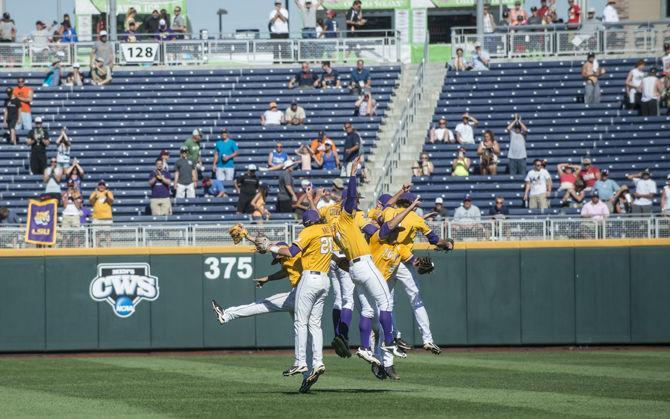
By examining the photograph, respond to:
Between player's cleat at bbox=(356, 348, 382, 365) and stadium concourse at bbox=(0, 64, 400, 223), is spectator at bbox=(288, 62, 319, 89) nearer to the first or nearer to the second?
stadium concourse at bbox=(0, 64, 400, 223)

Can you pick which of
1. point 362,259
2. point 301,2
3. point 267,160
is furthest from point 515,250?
point 301,2

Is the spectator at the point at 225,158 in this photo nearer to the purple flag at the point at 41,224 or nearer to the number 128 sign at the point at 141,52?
the purple flag at the point at 41,224

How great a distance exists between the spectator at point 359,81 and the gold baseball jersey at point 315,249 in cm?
1863

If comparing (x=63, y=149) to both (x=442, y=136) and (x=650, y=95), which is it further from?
(x=650, y=95)

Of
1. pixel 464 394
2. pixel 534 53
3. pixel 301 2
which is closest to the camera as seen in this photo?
pixel 464 394

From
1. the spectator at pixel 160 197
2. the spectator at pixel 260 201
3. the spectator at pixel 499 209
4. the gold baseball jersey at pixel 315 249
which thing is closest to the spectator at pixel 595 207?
the spectator at pixel 499 209

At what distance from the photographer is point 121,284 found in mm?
24656

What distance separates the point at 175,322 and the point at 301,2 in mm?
14998

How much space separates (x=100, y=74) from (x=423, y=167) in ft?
31.9

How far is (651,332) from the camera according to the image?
2455 centimetres

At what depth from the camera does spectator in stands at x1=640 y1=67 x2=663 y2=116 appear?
30.7m

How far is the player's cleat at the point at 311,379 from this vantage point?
14255mm

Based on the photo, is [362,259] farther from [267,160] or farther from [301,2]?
[301,2]

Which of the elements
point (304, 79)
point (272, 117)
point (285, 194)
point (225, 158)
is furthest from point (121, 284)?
point (304, 79)
